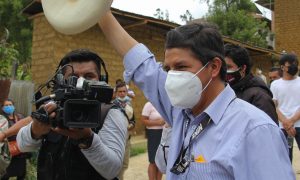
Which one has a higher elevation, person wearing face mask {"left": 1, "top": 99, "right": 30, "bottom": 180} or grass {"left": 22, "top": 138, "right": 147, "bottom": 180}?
person wearing face mask {"left": 1, "top": 99, "right": 30, "bottom": 180}

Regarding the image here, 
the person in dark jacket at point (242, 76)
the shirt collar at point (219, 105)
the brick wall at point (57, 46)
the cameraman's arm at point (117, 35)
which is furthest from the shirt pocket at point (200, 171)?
the brick wall at point (57, 46)

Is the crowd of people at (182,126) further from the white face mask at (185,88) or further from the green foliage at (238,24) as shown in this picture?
the green foliage at (238,24)

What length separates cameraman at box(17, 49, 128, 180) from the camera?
2.20 meters

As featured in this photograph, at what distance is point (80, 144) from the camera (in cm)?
217

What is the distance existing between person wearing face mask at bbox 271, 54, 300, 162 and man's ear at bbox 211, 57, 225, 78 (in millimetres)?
3867

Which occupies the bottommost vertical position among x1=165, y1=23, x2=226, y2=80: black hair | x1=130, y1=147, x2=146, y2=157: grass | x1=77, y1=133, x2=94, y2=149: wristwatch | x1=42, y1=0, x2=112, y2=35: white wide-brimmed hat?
x1=130, y1=147, x2=146, y2=157: grass

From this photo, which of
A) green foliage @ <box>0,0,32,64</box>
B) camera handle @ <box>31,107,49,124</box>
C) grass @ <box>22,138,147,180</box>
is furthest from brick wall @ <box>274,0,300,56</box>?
camera handle @ <box>31,107,49,124</box>

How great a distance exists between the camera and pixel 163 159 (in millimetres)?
3021

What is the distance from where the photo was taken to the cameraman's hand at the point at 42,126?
82.9 inches

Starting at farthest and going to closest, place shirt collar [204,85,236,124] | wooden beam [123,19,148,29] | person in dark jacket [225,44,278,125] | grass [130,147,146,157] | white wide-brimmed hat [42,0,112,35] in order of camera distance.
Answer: wooden beam [123,19,148,29]
grass [130,147,146,157]
person in dark jacket [225,44,278,125]
white wide-brimmed hat [42,0,112,35]
shirt collar [204,85,236,124]

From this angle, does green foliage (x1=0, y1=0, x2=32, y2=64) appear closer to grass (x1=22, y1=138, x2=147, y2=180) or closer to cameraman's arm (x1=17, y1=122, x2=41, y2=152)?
grass (x1=22, y1=138, x2=147, y2=180)

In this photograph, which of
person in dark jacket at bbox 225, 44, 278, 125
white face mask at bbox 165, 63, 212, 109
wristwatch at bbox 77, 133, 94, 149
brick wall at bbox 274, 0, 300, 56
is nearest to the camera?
white face mask at bbox 165, 63, 212, 109

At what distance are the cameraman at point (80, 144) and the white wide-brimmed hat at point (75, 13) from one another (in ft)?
1.21

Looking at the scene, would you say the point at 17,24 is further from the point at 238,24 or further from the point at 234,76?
the point at 234,76
